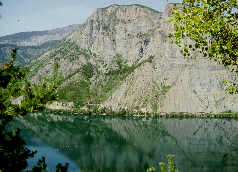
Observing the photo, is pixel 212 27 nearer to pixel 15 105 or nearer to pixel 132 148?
pixel 15 105

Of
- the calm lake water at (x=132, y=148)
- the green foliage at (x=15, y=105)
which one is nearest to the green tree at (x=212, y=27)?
the green foliage at (x=15, y=105)

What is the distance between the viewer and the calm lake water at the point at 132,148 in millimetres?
72562

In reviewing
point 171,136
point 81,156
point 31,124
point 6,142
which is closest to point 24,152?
point 6,142

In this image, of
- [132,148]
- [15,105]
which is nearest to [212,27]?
[15,105]

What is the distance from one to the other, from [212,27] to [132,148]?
319ft

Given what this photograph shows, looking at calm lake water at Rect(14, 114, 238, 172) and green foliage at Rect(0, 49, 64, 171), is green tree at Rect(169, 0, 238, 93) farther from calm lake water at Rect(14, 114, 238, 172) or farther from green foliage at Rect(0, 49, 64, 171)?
calm lake water at Rect(14, 114, 238, 172)

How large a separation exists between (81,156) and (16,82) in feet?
261

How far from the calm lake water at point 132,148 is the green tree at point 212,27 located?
59.4 m

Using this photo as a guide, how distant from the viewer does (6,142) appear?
625cm

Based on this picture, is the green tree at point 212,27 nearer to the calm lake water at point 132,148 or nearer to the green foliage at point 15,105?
the green foliage at point 15,105

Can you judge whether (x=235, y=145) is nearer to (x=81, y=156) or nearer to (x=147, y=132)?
(x=147, y=132)

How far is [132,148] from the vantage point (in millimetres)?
100188

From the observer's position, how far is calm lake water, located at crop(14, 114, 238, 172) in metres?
72.6

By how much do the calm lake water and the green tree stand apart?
59385 mm
